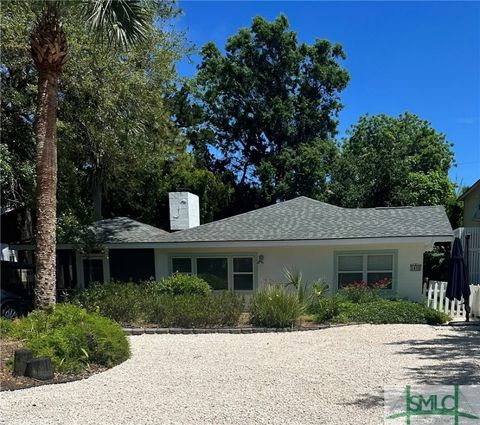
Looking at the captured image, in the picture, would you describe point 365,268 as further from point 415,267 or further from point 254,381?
point 254,381

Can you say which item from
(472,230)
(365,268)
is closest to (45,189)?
→ (365,268)

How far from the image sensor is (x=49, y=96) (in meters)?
11.1

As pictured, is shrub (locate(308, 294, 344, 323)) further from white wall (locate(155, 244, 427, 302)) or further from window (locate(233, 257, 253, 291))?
window (locate(233, 257, 253, 291))

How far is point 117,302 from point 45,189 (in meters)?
4.20

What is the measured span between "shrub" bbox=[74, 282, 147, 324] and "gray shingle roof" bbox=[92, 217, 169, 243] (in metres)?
3.11

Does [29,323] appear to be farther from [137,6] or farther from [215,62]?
[215,62]

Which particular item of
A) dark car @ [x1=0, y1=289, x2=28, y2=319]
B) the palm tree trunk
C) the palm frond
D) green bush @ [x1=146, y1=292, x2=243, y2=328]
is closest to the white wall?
green bush @ [x1=146, y1=292, x2=243, y2=328]

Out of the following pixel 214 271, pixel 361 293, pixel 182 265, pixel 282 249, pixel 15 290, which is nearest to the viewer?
pixel 361 293

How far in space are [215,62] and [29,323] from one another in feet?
92.9

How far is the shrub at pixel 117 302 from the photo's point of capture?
13.7 meters

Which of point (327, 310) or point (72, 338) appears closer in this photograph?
point (72, 338)

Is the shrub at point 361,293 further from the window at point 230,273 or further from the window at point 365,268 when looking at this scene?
the window at point 230,273

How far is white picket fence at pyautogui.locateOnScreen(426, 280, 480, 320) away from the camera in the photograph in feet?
46.3

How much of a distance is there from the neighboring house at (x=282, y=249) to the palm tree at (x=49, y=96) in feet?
19.7
